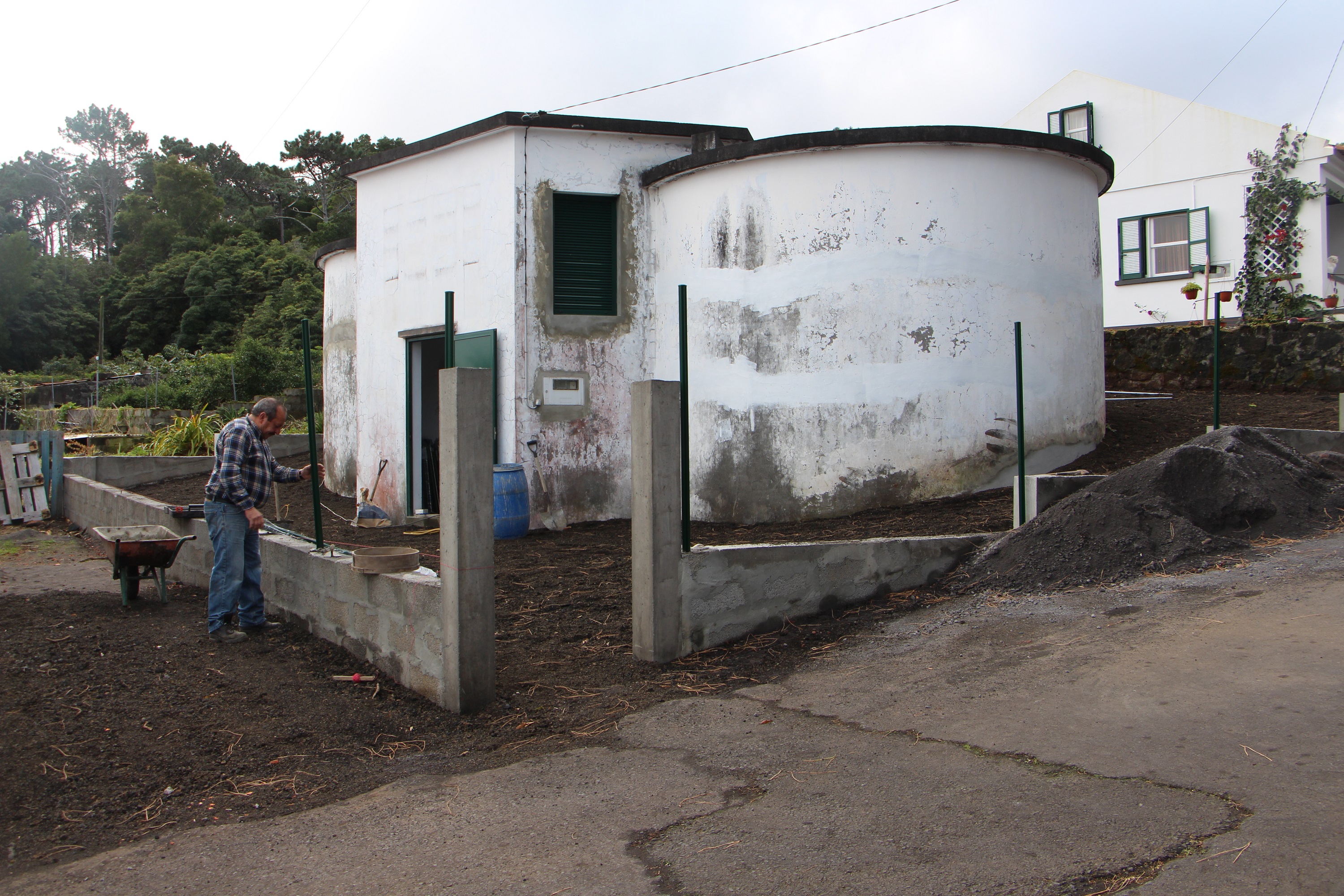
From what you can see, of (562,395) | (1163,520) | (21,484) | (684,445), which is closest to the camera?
(684,445)

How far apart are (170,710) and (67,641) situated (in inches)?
72.6

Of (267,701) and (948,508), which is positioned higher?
A: (948,508)

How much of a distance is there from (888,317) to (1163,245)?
13.4 metres

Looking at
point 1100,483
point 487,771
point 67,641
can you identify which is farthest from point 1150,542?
point 67,641

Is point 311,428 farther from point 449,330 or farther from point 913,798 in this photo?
point 913,798

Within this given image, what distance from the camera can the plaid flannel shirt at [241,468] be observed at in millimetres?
6570

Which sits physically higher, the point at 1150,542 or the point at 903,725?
the point at 1150,542

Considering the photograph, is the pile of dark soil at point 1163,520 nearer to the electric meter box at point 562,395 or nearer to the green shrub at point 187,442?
the electric meter box at point 562,395

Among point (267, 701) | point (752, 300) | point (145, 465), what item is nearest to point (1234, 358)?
point (752, 300)

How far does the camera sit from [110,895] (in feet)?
10.6

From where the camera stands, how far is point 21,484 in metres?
13.7

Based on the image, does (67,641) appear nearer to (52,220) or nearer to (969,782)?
(969,782)

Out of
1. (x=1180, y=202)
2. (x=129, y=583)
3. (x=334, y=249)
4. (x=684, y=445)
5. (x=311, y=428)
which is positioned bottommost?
(x=129, y=583)

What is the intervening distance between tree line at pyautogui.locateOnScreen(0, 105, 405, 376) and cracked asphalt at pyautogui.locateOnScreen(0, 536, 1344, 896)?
Result: 33.6m
